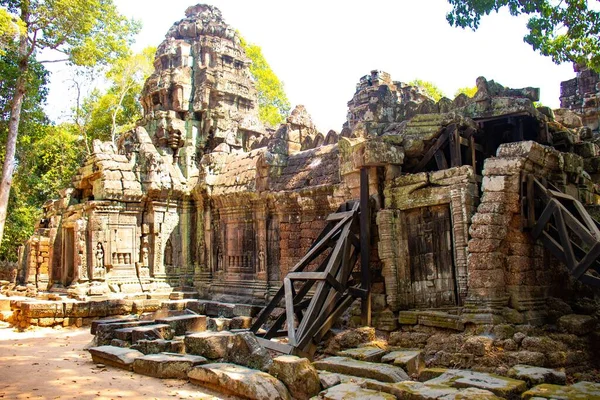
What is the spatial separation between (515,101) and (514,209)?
6.73 feet

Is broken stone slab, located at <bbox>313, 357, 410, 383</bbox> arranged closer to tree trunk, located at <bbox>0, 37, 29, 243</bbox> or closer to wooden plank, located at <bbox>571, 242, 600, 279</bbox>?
wooden plank, located at <bbox>571, 242, 600, 279</bbox>

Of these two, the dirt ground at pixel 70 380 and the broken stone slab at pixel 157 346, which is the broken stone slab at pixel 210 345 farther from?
the dirt ground at pixel 70 380

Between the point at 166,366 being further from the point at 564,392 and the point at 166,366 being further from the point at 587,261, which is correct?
the point at 587,261

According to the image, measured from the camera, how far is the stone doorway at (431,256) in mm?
8148

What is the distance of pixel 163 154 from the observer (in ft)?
51.1

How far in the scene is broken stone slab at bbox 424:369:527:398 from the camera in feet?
17.1

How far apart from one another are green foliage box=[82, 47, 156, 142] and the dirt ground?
21.7 m

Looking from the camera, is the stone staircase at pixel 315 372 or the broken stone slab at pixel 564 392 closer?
the broken stone slab at pixel 564 392

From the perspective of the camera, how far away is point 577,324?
6.87 metres

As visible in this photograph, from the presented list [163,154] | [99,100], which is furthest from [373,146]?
[99,100]

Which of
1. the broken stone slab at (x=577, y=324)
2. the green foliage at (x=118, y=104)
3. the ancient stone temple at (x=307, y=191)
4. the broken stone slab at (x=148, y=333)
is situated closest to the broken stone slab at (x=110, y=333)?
the broken stone slab at (x=148, y=333)

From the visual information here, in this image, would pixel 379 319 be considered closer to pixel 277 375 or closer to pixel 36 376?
pixel 277 375

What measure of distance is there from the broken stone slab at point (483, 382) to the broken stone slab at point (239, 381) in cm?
167

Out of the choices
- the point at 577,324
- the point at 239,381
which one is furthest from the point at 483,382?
the point at 239,381
